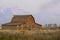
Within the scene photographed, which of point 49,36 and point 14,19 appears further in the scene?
point 14,19

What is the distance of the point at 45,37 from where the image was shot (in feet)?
46.2

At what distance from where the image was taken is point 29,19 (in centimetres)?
3591

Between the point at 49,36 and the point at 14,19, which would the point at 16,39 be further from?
the point at 14,19

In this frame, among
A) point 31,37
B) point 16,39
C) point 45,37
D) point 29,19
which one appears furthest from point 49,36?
point 29,19

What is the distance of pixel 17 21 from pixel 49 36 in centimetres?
2204

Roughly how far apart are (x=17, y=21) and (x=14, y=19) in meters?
0.94

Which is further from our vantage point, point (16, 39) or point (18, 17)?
point (18, 17)

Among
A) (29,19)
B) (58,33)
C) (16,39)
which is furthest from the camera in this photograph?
(29,19)

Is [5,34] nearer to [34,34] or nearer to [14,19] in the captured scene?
[34,34]

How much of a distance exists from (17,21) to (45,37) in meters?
22.1

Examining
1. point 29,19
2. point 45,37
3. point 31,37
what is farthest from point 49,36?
point 29,19

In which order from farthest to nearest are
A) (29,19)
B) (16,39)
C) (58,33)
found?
(29,19) < (58,33) < (16,39)

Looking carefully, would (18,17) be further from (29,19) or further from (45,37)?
(45,37)

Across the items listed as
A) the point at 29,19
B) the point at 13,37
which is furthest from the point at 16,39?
the point at 29,19
